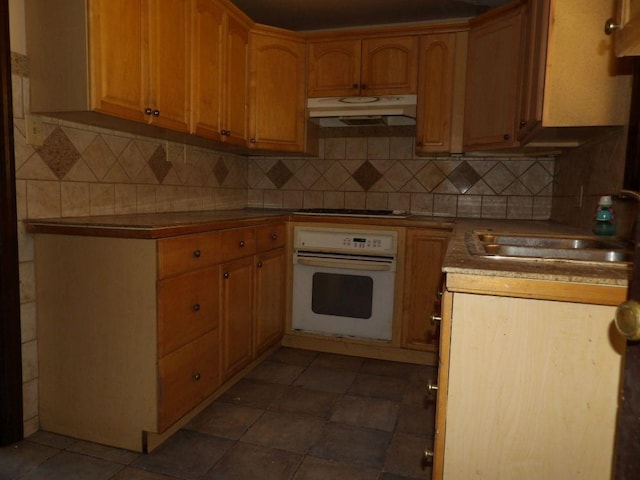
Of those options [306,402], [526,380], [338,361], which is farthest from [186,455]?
[526,380]

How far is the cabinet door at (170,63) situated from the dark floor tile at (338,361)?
1562 mm

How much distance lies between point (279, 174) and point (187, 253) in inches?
71.4

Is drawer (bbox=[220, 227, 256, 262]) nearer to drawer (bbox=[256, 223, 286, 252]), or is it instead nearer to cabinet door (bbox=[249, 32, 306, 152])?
drawer (bbox=[256, 223, 286, 252])

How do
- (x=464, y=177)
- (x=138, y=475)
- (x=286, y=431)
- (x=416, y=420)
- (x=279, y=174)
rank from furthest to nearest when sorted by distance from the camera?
1. (x=279, y=174)
2. (x=464, y=177)
3. (x=416, y=420)
4. (x=286, y=431)
5. (x=138, y=475)

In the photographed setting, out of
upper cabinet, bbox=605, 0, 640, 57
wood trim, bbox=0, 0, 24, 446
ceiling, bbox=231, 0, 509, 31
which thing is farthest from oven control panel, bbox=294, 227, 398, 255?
upper cabinet, bbox=605, 0, 640, 57

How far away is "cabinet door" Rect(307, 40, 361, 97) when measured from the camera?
2980 mm

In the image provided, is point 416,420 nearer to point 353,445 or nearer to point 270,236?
point 353,445

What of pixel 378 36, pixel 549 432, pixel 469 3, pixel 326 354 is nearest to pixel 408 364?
pixel 326 354

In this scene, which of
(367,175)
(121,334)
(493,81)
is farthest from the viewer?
(367,175)

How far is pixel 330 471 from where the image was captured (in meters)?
1.67

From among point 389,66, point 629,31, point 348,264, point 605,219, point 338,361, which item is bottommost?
point 338,361

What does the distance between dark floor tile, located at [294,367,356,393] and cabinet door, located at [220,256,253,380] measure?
34 cm

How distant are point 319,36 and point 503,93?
4.17 feet

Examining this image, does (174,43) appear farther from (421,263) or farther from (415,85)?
(421,263)
